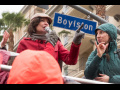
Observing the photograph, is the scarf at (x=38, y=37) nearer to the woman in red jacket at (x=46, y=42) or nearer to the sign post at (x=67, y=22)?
the woman in red jacket at (x=46, y=42)

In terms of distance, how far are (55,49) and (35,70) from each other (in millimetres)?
1724

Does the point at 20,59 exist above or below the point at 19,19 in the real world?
below

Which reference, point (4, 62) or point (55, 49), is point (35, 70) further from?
point (55, 49)

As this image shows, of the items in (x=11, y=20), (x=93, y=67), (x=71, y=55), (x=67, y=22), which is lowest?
(x=93, y=67)

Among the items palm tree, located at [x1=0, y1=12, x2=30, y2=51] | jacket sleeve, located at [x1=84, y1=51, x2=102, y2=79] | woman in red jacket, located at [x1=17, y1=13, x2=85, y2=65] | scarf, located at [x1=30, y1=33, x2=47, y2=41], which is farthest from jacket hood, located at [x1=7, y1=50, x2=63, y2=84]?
palm tree, located at [x1=0, y1=12, x2=30, y2=51]

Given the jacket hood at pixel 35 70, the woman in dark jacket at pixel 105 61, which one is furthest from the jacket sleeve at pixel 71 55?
the jacket hood at pixel 35 70

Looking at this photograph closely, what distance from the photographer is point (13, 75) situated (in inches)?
55.8

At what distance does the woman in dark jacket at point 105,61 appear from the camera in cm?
288

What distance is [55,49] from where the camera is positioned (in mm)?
3102

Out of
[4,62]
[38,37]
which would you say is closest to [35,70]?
[4,62]
